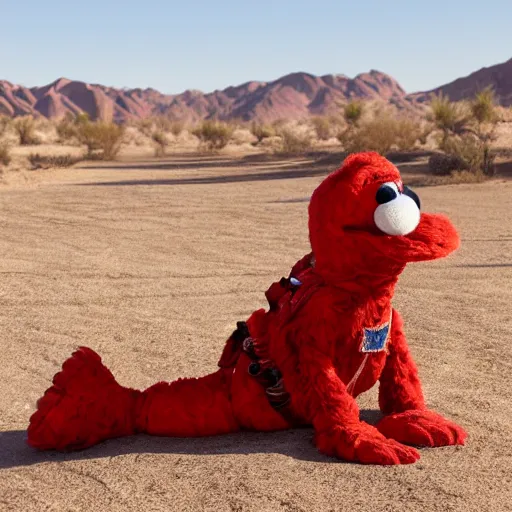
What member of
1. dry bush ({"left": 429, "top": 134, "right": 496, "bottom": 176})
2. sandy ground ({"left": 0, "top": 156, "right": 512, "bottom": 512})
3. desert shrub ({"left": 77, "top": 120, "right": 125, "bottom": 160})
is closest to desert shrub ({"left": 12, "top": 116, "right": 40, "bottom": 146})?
desert shrub ({"left": 77, "top": 120, "right": 125, "bottom": 160})

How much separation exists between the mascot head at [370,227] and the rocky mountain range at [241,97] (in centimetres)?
9683

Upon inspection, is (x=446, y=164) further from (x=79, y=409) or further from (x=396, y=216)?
(x=79, y=409)

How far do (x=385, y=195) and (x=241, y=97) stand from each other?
138284 mm

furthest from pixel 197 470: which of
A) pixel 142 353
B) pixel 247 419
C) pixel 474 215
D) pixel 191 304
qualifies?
pixel 474 215

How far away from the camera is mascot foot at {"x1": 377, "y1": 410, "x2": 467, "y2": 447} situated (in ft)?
13.9

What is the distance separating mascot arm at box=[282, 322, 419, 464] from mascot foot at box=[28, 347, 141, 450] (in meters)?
0.88

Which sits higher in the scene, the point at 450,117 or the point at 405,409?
the point at 450,117

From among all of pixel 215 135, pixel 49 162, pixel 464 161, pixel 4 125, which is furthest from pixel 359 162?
pixel 4 125

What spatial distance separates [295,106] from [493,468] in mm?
124711

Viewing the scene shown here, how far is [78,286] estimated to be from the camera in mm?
8477

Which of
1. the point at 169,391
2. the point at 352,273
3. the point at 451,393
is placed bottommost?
the point at 451,393

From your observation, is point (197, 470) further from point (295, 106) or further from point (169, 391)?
point (295, 106)

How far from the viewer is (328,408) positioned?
410 cm

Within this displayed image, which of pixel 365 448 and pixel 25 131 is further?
pixel 25 131
